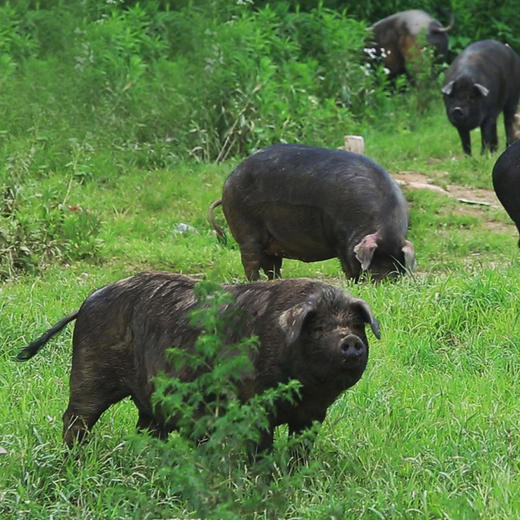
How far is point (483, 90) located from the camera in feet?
40.8

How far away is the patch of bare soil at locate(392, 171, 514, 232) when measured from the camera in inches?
395

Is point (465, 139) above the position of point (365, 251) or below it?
below

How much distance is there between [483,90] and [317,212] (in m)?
5.58

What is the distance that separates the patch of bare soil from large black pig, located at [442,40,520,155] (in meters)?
1.43

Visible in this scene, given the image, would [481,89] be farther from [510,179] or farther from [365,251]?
[365,251]

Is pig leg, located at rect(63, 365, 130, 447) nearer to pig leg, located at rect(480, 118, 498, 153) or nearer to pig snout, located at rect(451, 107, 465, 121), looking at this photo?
pig snout, located at rect(451, 107, 465, 121)

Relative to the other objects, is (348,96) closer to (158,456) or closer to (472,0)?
(472,0)

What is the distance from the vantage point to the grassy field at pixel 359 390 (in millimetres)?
4028

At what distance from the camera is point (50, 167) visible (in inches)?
418

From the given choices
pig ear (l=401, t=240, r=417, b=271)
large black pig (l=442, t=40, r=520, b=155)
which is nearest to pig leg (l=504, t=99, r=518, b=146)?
large black pig (l=442, t=40, r=520, b=155)

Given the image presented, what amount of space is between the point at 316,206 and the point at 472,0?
1068 cm

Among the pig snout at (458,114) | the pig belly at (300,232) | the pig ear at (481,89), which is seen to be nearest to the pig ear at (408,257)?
the pig belly at (300,232)

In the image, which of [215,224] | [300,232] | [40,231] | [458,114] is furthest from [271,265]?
[458,114]

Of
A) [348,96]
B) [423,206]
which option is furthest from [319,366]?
[348,96]
